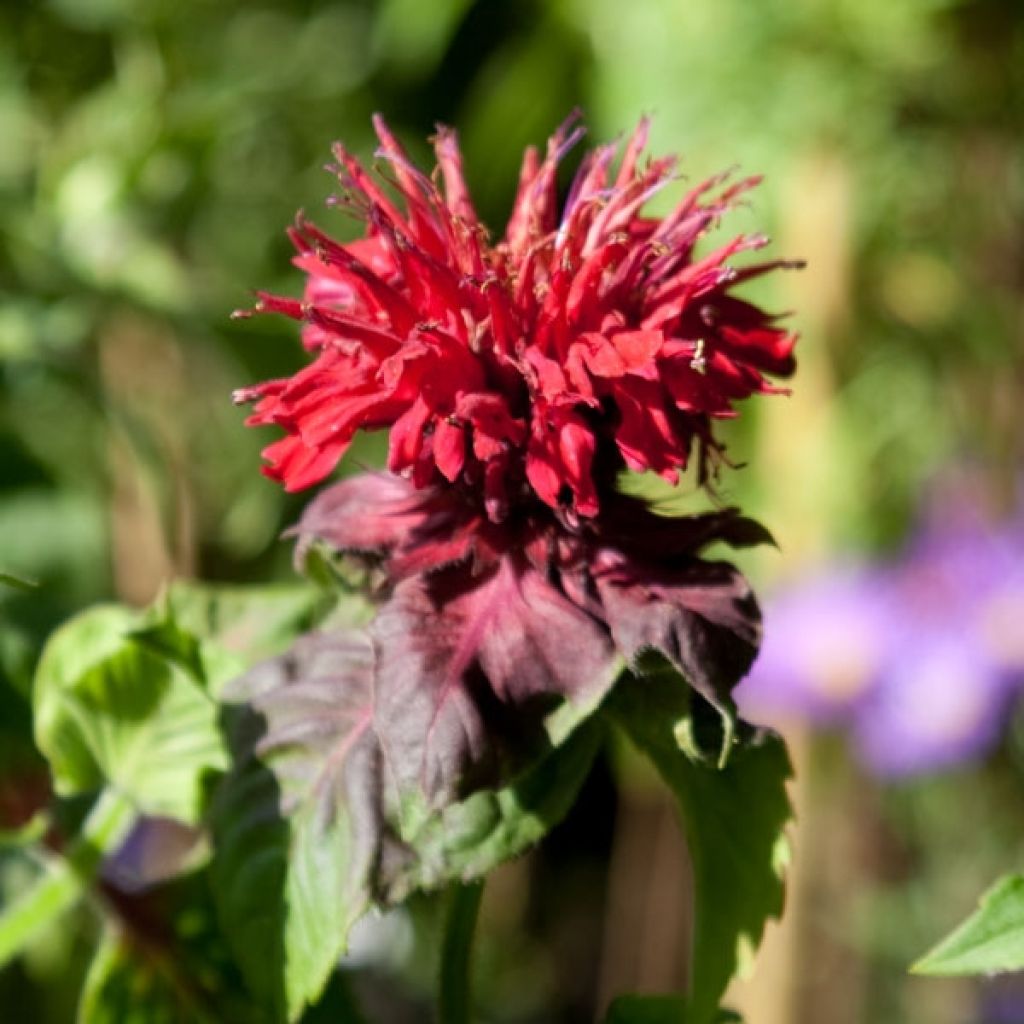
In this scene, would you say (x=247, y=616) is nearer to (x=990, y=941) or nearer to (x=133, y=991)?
(x=133, y=991)

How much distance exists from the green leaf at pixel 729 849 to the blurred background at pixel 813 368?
0.67m

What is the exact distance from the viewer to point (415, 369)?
411 millimetres

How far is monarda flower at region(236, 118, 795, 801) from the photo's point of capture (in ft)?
1.31

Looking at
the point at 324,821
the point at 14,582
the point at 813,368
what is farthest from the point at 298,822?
the point at 813,368

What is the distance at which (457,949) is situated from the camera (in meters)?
0.45

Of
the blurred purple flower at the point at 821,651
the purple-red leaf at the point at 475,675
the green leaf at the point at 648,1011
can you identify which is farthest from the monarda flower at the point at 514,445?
the blurred purple flower at the point at 821,651

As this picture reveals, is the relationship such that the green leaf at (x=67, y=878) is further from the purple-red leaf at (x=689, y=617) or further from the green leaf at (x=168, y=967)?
the purple-red leaf at (x=689, y=617)

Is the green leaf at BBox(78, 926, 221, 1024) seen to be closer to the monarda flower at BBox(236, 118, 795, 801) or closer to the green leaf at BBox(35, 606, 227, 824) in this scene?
the green leaf at BBox(35, 606, 227, 824)

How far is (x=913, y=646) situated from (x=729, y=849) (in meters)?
0.96

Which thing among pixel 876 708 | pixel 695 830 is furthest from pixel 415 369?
pixel 876 708

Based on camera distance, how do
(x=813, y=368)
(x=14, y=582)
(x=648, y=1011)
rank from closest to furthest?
1. (x=14, y=582)
2. (x=648, y=1011)
3. (x=813, y=368)

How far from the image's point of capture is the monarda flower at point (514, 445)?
1.31 feet

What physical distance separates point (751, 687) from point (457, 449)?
0.97 meters

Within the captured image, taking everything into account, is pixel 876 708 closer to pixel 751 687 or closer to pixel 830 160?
pixel 751 687
